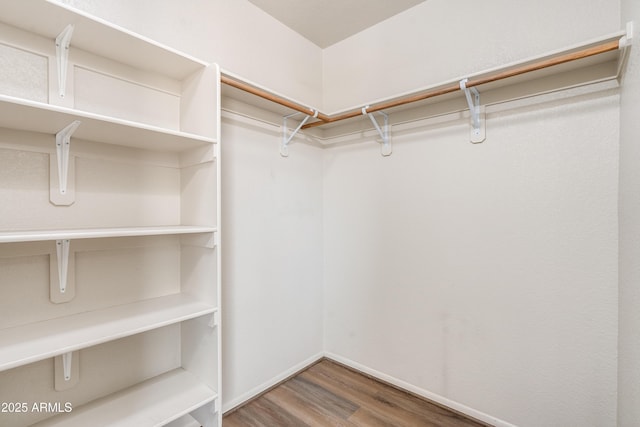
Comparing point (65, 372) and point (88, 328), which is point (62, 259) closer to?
point (88, 328)

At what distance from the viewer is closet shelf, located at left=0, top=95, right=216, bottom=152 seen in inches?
35.9

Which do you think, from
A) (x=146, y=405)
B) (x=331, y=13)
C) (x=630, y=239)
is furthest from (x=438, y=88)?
(x=146, y=405)

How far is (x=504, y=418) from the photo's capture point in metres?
Answer: 1.60

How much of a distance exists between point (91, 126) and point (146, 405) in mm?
1147

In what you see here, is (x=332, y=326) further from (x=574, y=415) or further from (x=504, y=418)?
(x=574, y=415)

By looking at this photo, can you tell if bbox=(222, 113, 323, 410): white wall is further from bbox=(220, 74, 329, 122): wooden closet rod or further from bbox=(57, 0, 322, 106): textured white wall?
bbox=(57, 0, 322, 106): textured white wall

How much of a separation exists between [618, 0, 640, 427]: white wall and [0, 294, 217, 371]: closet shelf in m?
1.60

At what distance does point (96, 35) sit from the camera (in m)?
1.13

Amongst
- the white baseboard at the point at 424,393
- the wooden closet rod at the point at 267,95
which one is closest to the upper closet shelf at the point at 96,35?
the wooden closet rod at the point at 267,95

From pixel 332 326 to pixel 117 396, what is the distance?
1.45 metres

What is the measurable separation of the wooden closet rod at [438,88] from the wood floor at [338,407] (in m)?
1.81

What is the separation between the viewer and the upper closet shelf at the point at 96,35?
1.00 meters

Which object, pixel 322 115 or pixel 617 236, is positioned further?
pixel 322 115

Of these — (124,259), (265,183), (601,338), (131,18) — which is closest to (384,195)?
(265,183)
